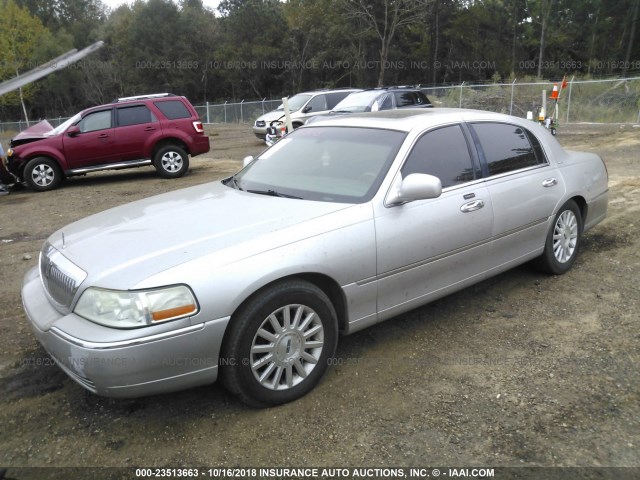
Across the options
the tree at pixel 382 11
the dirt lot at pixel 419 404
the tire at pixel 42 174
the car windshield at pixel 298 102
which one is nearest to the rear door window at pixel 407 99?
the car windshield at pixel 298 102

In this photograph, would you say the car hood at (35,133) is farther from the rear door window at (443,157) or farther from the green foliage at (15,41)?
the green foliage at (15,41)

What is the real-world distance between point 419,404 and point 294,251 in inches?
45.1

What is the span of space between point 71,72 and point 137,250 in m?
57.9

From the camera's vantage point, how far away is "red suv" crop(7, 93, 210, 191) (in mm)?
10672

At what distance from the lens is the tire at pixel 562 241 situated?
4.60m

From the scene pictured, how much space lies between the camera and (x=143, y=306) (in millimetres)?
2510

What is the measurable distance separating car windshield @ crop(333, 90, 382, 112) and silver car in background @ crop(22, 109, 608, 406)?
9380 millimetres

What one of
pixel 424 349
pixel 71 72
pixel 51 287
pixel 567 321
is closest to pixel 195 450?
pixel 51 287

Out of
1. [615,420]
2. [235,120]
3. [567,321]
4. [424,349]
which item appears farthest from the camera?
[235,120]

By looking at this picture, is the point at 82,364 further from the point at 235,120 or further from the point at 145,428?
the point at 235,120

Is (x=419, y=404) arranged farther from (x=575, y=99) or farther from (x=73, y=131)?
(x=575, y=99)

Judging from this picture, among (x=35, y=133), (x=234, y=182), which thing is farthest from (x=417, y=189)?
(x=35, y=133)

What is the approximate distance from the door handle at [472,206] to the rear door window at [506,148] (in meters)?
0.34

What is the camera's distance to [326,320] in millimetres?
3061
